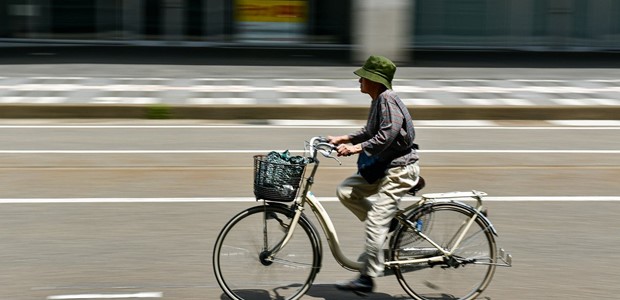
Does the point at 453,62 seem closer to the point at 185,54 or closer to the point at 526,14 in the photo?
the point at 526,14

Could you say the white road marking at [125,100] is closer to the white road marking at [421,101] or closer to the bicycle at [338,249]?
the white road marking at [421,101]

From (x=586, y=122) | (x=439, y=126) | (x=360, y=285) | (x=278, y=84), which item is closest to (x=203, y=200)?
(x=360, y=285)

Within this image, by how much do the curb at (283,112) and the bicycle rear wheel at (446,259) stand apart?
9066 millimetres

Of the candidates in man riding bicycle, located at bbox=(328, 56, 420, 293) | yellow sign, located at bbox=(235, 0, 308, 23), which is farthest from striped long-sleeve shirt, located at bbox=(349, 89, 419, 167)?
yellow sign, located at bbox=(235, 0, 308, 23)

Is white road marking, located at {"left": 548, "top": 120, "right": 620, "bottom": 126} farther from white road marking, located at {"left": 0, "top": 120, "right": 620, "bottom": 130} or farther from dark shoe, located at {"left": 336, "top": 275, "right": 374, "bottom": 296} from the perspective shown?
dark shoe, located at {"left": 336, "top": 275, "right": 374, "bottom": 296}

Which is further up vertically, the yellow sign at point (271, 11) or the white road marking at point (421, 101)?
the yellow sign at point (271, 11)

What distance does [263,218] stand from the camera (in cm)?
559

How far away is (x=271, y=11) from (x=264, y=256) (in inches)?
853

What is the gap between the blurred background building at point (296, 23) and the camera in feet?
88.1

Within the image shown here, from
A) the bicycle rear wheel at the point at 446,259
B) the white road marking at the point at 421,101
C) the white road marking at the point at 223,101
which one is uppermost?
the bicycle rear wheel at the point at 446,259

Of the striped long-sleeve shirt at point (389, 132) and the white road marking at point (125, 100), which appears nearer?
the striped long-sleeve shirt at point (389, 132)

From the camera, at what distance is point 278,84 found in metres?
19.6

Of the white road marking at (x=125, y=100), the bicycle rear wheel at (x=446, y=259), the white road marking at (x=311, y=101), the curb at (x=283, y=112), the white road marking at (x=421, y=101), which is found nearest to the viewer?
the bicycle rear wheel at (x=446, y=259)

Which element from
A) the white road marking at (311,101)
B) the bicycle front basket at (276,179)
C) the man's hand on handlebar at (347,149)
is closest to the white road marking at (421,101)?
the white road marking at (311,101)
